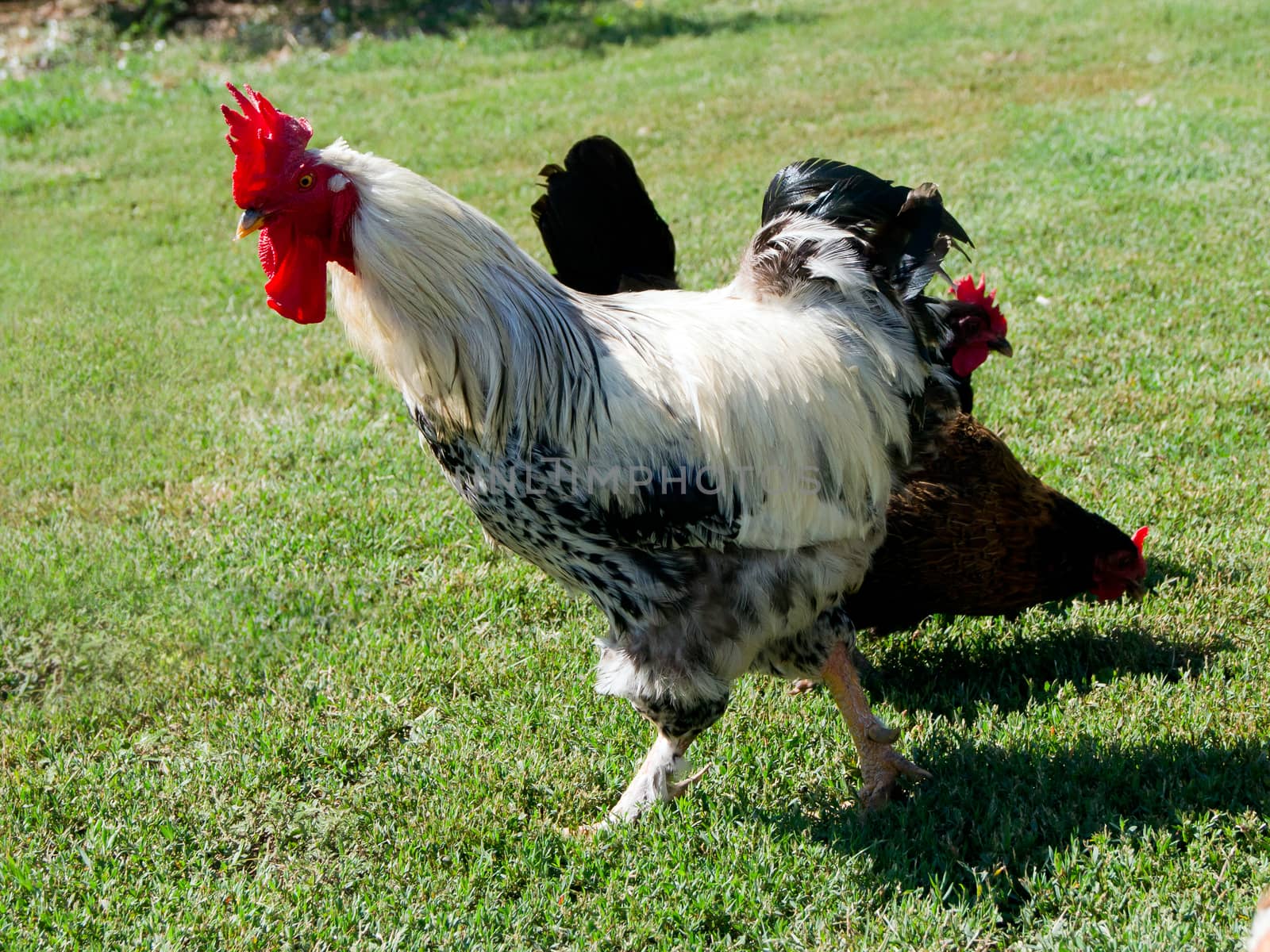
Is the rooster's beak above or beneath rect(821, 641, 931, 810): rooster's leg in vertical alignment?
above

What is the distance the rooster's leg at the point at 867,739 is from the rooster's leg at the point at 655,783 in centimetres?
50

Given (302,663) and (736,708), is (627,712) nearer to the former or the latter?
(736,708)

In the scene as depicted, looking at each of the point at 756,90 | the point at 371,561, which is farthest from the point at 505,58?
the point at 371,561

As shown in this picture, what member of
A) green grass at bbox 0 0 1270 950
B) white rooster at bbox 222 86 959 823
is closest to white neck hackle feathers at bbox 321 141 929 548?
white rooster at bbox 222 86 959 823

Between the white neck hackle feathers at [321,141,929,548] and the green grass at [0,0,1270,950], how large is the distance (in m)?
0.98

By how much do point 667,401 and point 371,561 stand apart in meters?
2.14

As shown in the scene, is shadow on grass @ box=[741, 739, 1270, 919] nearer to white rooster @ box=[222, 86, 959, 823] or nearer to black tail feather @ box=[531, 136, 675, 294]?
white rooster @ box=[222, 86, 959, 823]

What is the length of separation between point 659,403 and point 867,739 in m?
1.29

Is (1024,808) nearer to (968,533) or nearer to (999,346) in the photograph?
(968,533)

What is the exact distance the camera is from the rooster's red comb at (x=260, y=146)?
2.90 m

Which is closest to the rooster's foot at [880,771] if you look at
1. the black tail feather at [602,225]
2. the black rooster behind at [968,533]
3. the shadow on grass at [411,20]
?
the black rooster behind at [968,533]

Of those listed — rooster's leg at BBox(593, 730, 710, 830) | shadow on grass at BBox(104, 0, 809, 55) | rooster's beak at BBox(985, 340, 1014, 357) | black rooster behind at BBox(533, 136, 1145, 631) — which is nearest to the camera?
rooster's leg at BBox(593, 730, 710, 830)

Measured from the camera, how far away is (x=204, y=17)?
14.5 metres

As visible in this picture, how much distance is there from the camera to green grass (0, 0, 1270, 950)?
10.3 ft
